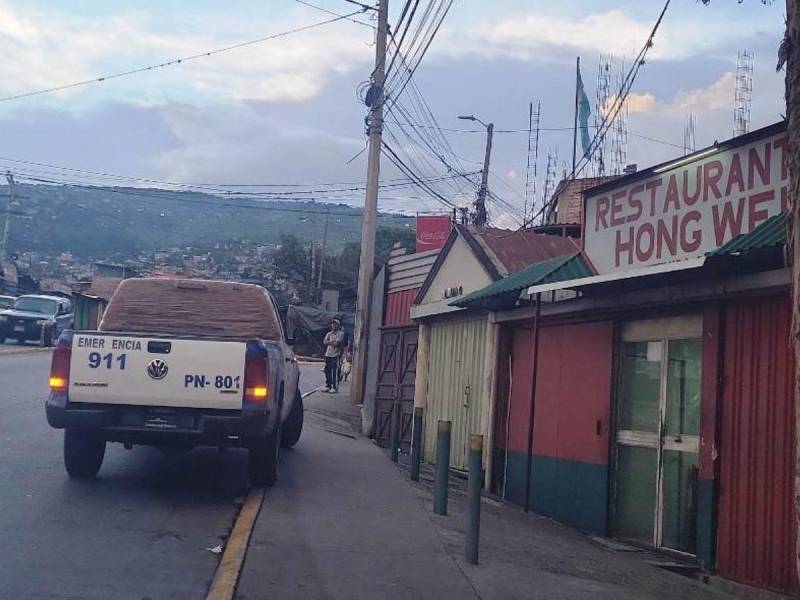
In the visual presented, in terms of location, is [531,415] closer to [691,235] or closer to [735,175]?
[691,235]

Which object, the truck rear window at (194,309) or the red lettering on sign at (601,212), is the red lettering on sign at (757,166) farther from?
the truck rear window at (194,309)

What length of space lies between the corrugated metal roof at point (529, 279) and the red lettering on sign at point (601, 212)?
0.47m

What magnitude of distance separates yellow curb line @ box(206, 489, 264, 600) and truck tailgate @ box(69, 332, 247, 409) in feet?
3.30

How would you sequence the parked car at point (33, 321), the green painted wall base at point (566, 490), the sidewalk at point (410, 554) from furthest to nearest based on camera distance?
1. the parked car at point (33, 321)
2. the green painted wall base at point (566, 490)
3. the sidewalk at point (410, 554)

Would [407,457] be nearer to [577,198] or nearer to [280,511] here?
[280,511]

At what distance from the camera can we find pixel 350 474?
11617 millimetres

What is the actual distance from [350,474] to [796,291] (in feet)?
25.2

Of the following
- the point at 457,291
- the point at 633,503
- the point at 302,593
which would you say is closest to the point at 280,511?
the point at 302,593

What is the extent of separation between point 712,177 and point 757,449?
8.33ft

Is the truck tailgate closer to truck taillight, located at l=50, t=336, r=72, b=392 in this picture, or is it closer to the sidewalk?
truck taillight, located at l=50, t=336, r=72, b=392

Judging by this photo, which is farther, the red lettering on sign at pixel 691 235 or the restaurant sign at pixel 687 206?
the red lettering on sign at pixel 691 235

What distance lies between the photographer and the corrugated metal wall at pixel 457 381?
13661 millimetres

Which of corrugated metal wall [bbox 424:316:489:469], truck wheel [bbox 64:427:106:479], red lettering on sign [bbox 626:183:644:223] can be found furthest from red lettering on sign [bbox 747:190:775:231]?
truck wheel [bbox 64:427:106:479]

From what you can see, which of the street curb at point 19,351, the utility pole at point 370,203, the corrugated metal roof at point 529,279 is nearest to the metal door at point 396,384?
the utility pole at point 370,203
